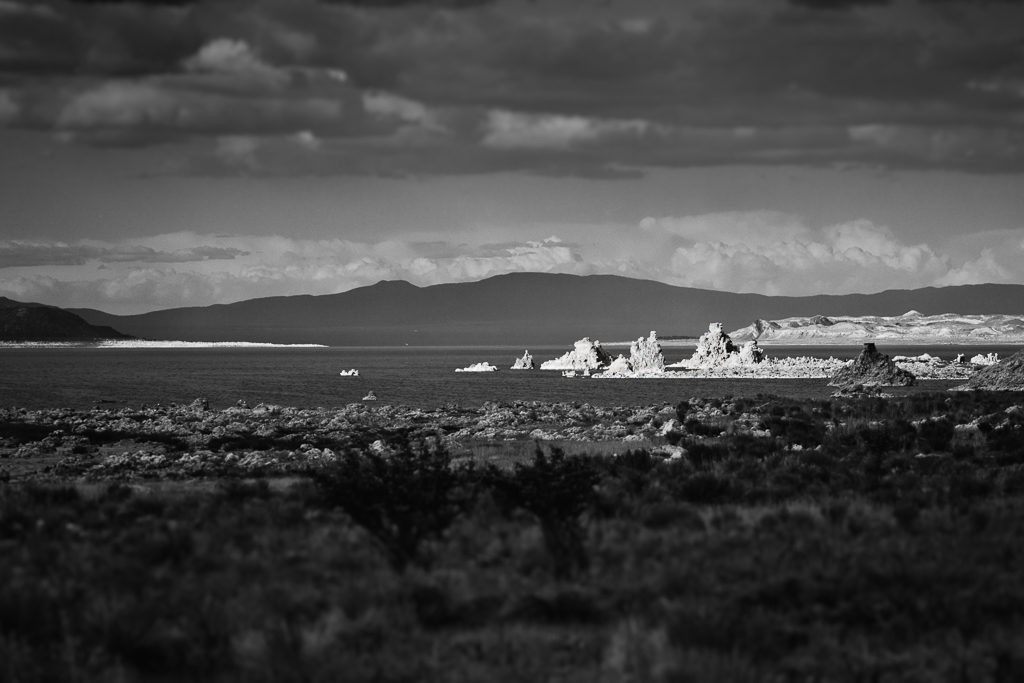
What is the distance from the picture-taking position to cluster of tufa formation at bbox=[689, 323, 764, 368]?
103438 millimetres

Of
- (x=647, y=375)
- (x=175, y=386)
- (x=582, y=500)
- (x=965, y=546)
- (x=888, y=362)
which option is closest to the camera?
(x=965, y=546)

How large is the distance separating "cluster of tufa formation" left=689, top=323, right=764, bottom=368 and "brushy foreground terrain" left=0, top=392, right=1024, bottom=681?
85.3m

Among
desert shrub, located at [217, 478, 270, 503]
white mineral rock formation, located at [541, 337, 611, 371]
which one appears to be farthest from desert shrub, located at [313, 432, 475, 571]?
white mineral rock formation, located at [541, 337, 611, 371]

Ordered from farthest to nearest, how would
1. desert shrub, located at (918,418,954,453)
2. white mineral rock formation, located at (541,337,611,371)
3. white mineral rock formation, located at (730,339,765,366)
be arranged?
white mineral rock formation, located at (541,337,611,371) < white mineral rock formation, located at (730,339,765,366) < desert shrub, located at (918,418,954,453)

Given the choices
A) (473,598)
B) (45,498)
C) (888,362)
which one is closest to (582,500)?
(473,598)

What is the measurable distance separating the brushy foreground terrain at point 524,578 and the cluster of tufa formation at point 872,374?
54.8m

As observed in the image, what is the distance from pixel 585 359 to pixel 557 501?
108 meters

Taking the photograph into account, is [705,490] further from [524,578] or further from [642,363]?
[642,363]

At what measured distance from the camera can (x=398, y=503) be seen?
11.7m

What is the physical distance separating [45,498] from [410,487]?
22.8ft

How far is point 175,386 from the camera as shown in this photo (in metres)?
83.4

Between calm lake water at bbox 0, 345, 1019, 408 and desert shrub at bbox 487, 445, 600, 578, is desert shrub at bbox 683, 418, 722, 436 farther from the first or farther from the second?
calm lake water at bbox 0, 345, 1019, 408

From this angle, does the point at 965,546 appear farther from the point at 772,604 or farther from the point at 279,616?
the point at 279,616

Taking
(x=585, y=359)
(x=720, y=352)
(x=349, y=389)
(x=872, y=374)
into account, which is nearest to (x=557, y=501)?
(x=872, y=374)
